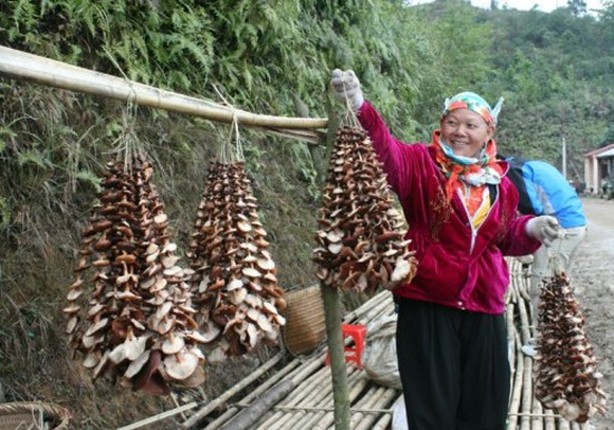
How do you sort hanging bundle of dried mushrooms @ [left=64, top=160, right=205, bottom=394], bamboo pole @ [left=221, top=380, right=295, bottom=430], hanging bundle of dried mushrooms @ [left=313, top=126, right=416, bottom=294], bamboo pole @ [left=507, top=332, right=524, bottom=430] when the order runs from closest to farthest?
1. hanging bundle of dried mushrooms @ [left=64, top=160, right=205, bottom=394]
2. hanging bundle of dried mushrooms @ [left=313, top=126, right=416, bottom=294]
3. bamboo pole @ [left=221, top=380, right=295, bottom=430]
4. bamboo pole @ [left=507, top=332, right=524, bottom=430]

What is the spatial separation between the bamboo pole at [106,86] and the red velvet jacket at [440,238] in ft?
1.76

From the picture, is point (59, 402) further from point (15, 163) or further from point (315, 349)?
point (315, 349)

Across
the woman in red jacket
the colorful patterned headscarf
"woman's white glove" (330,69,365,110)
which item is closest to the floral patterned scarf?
the woman in red jacket

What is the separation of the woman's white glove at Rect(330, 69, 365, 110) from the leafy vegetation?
85 millimetres

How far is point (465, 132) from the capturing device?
2119 mm

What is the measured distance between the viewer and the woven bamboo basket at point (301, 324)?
4289 mm

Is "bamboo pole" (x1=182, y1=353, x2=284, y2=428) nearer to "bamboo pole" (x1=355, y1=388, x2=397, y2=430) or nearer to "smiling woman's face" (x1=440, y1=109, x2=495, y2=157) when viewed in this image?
"bamboo pole" (x1=355, y1=388, x2=397, y2=430)

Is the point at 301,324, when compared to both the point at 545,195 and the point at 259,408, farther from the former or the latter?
the point at 545,195

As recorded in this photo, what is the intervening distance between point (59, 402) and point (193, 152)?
1693 mm

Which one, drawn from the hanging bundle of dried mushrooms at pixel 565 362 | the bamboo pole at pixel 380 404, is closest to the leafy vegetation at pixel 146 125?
the bamboo pole at pixel 380 404

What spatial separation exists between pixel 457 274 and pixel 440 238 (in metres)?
0.13

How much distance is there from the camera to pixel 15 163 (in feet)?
9.69

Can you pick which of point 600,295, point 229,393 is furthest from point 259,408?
point 600,295

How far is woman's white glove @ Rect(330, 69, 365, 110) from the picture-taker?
1730mm
